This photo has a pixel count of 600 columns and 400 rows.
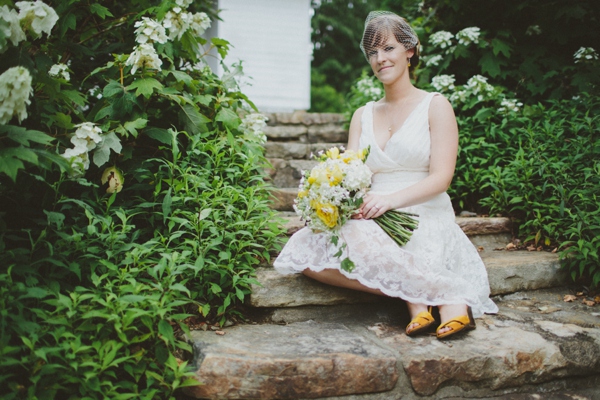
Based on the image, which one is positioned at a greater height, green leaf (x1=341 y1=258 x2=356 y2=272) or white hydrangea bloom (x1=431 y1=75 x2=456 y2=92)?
white hydrangea bloom (x1=431 y1=75 x2=456 y2=92)

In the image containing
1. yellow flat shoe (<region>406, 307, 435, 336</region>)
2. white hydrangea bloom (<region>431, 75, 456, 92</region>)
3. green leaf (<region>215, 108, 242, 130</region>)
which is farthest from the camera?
white hydrangea bloom (<region>431, 75, 456, 92</region>)

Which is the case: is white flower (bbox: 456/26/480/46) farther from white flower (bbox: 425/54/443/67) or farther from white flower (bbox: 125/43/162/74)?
white flower (bbox: 125/43/162/74)

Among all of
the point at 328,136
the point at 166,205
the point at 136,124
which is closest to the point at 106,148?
the point at 136,124

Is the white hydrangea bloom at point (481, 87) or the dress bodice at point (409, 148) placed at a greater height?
the white hydrangea bloom at point (481, 87)

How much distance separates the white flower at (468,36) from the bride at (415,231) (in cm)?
195

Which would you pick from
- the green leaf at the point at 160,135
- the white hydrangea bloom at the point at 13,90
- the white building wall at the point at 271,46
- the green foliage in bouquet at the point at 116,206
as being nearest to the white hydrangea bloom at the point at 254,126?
the green foliage in bouquet at the point at 116,206

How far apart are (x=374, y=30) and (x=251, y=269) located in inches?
60.1

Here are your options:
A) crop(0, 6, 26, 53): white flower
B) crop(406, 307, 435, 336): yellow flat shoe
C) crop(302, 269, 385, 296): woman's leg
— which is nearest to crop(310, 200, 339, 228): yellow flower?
crop(302, 269, 385, 296): woman's leg

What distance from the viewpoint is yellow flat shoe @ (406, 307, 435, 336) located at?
2.29 metres

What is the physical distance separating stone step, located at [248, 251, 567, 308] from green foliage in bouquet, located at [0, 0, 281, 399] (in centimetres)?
15

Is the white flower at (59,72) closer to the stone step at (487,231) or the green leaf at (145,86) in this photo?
the green leaf at (145,86)

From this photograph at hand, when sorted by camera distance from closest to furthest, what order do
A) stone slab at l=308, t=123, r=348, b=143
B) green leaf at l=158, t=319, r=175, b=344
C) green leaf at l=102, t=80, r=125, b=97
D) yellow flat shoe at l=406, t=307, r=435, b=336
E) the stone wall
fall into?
green leaf at l=158, t=319, r=175, b=344, yellow flat shoe at l=406, t=307, r=435, b=336, green leaf at l=102, t=80, r=125, b=97, the stone wall, stone slab at l=308, t=123, r=348, b=143

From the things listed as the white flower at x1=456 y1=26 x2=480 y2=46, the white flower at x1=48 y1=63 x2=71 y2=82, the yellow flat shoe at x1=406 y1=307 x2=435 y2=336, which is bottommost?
the yellow flat shoe at x1=406 y1=307 x2=435 y2=336

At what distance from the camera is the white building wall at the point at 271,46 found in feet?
22.2
